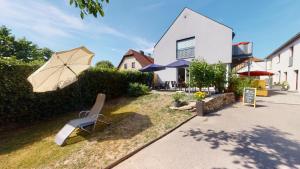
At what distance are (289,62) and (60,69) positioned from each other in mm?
25862

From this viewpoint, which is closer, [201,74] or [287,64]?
[201,74]

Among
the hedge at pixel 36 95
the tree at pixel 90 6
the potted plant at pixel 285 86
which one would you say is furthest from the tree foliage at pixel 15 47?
the potted plant at pixel 285 86

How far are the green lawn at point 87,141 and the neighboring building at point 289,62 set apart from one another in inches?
748

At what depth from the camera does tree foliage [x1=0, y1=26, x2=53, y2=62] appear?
27.2 meters

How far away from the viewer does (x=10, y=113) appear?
6723 millimetres

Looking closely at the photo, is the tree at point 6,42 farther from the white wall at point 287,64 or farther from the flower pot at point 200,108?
the white wall at point 287,64

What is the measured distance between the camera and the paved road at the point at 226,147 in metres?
3.88

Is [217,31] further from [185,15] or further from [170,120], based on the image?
[170,120]

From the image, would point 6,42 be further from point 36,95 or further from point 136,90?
point 136,90

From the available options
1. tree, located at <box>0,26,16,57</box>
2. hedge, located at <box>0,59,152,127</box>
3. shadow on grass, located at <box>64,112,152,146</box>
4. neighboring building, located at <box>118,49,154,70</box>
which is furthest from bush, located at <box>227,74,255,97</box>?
tree, located at <box>0,26,16,57</box>

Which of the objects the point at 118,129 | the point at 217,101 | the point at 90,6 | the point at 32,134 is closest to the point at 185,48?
the point at 217,101

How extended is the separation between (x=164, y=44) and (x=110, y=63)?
88.3 feet

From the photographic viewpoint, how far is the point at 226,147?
4.69 m

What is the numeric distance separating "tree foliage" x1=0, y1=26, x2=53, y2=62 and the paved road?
3184 cm
